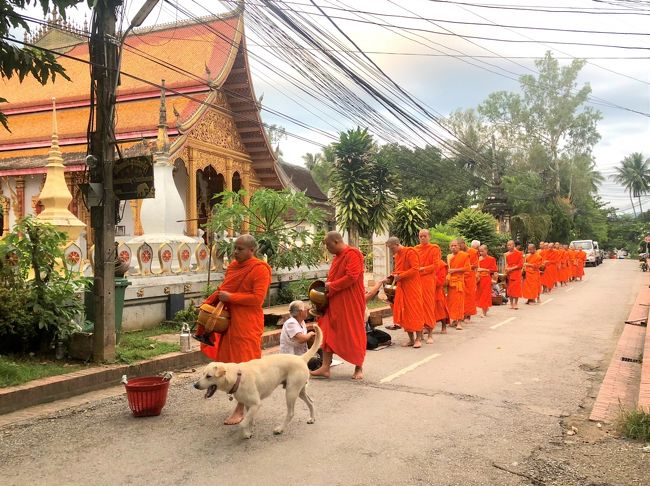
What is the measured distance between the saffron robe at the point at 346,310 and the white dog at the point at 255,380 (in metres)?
1.68

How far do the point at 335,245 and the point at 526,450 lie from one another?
311cm

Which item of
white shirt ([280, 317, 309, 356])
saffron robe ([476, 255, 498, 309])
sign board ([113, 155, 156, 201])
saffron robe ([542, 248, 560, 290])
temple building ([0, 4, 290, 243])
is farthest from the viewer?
saffron robe ([542, 248, 560, 290])

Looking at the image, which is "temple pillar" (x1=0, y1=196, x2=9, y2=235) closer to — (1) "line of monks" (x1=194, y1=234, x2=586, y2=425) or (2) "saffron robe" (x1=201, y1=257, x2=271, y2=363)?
(1) "line of monks" (x1=194, y1=234, x2=586, y2=425)

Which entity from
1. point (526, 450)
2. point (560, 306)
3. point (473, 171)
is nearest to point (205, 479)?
point (526, 450)

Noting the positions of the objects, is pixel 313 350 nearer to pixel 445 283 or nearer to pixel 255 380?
pixel 255 380

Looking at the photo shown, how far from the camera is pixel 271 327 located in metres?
10.5

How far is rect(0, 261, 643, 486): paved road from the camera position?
3.96 m

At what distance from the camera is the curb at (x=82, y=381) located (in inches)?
223

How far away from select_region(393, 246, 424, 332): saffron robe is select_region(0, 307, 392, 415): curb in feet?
9.78

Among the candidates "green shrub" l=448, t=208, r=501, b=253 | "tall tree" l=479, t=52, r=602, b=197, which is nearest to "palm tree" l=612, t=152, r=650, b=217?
"tall tree" l=479, t=52, r=602, b=197

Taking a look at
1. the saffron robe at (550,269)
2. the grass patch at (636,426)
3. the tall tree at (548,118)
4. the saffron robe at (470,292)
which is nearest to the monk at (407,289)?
the saffron robe at (470,292)

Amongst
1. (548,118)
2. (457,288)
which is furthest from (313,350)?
(548,118)

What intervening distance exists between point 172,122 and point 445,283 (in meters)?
8.19

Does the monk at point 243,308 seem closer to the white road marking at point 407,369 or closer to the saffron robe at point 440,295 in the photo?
the white road marking at point 407,369
